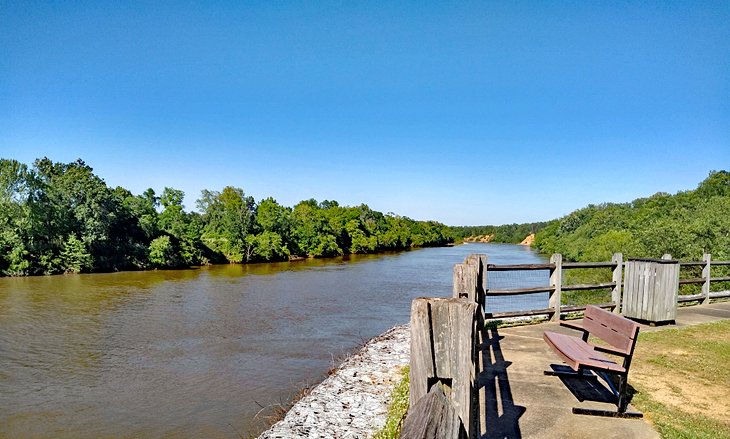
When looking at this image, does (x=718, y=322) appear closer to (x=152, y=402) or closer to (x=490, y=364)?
(x=490, y=364)

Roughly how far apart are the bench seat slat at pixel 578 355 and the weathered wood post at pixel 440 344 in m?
3.28

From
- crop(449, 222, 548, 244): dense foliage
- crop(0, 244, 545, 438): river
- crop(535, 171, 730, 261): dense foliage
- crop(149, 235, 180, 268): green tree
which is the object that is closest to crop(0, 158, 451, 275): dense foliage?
crop(149, 235, 180, 268): green tree

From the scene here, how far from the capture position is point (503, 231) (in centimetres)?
16325

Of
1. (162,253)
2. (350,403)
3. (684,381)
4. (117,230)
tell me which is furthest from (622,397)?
(117,230)

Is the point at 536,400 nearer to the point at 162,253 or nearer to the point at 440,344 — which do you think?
the point at 440,344

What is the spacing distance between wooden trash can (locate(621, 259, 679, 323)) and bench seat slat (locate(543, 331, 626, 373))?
428 cm

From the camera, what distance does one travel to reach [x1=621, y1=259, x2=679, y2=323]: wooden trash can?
27.1 ft

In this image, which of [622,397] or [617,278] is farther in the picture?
[617,278]

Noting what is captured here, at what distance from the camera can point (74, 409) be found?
26.6 feet

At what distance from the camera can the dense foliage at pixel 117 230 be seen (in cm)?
3195

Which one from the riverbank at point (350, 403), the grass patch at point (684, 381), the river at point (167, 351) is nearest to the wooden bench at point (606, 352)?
the grass patch at point (684, 381)

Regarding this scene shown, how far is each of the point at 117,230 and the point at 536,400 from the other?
41.7 meters

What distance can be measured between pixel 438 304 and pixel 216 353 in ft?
37.7

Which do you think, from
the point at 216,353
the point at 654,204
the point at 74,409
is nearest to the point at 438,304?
the point at 74,409
